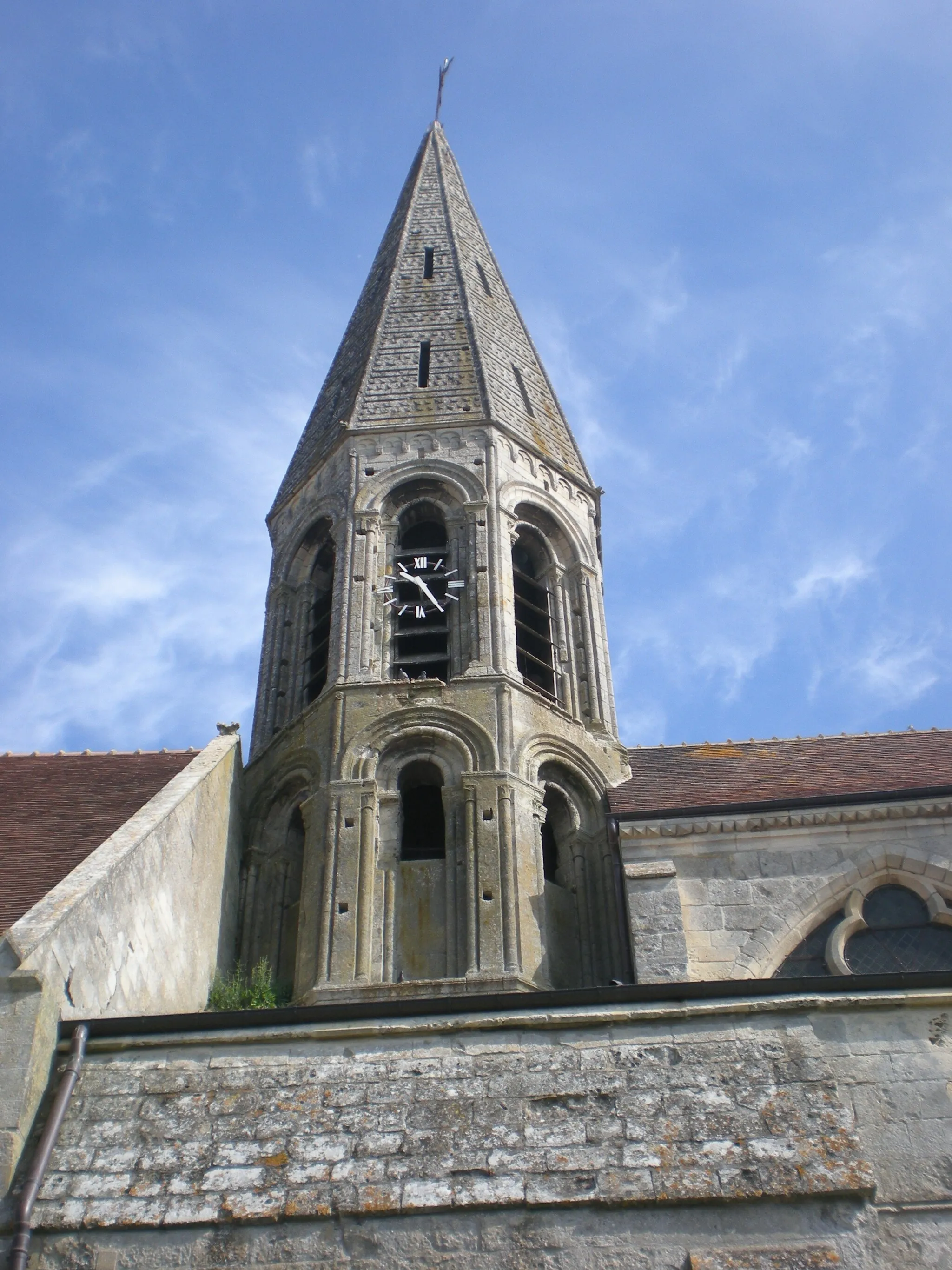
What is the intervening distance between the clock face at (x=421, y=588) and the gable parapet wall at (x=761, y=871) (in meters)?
3.84

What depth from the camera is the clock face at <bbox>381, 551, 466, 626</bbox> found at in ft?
53.1

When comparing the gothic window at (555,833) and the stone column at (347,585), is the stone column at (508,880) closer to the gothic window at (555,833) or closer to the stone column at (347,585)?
the gothic window at (555,833)

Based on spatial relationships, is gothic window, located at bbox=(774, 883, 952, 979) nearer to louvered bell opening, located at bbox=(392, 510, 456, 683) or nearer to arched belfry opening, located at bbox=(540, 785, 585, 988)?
arched belfry opening, located at bbox=(540, 785, 585, 988)

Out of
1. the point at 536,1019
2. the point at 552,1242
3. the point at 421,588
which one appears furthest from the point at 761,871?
the point at 552,1242

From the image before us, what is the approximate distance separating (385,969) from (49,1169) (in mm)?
5066

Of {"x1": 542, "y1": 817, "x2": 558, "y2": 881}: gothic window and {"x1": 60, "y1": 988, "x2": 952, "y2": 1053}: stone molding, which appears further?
{"x1": 542, "y1": 817, "x2": 558, "y2": 881}: gothic window

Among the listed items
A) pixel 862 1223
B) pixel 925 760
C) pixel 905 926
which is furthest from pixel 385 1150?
pixel 925 760

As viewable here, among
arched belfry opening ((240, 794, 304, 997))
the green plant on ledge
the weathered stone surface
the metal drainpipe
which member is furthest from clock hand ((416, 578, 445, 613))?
the weathered stone surface

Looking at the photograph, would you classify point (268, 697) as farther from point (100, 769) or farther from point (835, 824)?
point (835, 824)

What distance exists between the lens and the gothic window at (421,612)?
15828 millimetres

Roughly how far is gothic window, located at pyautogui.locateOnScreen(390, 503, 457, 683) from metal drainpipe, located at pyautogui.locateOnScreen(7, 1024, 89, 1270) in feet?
23.0

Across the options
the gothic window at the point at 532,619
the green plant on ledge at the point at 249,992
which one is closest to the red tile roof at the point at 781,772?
the gothic window at the point at 532,619

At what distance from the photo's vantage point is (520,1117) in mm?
8250

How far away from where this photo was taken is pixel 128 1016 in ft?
30.1
